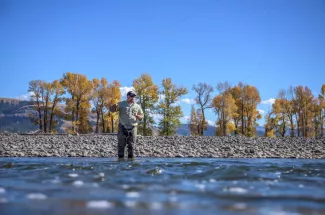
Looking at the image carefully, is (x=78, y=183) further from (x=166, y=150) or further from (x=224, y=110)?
(x=224, y=110)

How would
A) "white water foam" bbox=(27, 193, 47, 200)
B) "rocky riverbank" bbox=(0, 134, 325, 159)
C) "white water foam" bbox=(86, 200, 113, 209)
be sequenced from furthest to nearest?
"rocky riverbank" bbox=(0, 134, 325, 159)
"white water foam" bbox=(27, 193, 47, 200)
"white water foam" bbox=(86, 200, 113, 209)

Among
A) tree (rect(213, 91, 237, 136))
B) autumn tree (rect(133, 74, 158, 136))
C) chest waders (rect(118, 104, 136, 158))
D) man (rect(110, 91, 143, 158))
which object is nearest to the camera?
man (rect(110, 91, 143, 158))

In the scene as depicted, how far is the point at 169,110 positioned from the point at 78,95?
16012 mm

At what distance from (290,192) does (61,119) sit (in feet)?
186

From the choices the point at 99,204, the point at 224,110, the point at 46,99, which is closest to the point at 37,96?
the point at 46,99

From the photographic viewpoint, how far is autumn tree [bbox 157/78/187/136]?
5078 cm

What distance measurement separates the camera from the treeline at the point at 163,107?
50938mm

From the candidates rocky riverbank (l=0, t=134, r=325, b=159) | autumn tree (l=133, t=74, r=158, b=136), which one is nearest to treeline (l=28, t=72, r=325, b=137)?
autumn tree (l=133, t=74, r=158, b=136)

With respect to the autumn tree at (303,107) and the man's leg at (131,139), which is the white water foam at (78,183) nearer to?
the man's leg at (131,139)

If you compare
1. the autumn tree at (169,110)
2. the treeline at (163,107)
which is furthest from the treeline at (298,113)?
the autumn tree at (169,110)

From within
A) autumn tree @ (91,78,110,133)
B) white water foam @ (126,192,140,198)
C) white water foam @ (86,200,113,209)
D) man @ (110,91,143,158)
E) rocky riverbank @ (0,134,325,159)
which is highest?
autumn tree @ (91,78,110,133)

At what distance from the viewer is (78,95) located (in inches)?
2253

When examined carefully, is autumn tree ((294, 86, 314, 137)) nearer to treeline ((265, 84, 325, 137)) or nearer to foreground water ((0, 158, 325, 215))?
treeline ((265, 84, 325, 137))

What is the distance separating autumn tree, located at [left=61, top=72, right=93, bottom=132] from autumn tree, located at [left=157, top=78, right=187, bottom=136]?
44.1ft
